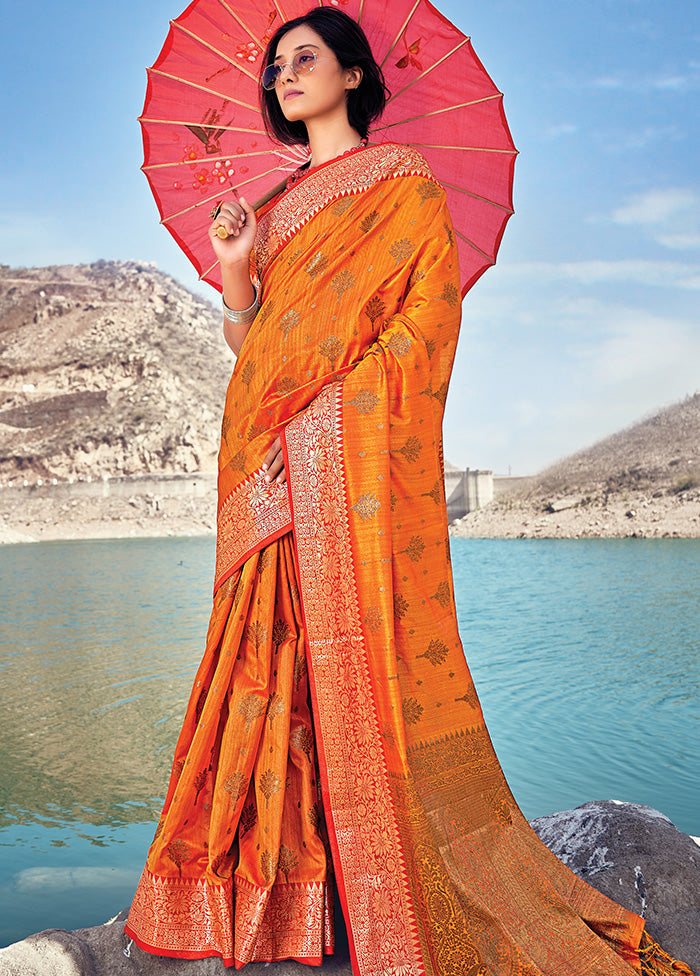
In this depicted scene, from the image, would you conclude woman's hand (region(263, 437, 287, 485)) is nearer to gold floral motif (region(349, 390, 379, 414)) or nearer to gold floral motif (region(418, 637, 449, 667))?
gold floral motif (region(349, 390, 379, 414))

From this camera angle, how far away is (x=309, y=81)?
72.2 inches

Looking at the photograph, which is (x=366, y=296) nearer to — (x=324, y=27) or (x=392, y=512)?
(x=392, y=512)

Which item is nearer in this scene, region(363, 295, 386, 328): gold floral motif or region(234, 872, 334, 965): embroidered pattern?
region(234, 872, 334, 965): embroidered pattern

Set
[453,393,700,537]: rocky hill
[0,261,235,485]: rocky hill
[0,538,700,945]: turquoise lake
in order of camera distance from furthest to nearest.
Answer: [0,261,235,485]: rocky hill → [453,393,700,537]: rocky hill → [0,538,700,945]: turquoise lake

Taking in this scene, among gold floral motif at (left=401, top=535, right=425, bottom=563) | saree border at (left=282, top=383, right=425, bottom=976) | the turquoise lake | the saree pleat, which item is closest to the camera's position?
saree border at (left=282, top=383, right=425, bottom=976)

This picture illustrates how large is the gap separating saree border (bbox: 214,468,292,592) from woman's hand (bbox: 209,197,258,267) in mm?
553

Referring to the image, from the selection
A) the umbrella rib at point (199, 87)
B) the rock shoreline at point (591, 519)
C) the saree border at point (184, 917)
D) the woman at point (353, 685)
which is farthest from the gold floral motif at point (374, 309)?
the rock shoreline at point (591, 519)

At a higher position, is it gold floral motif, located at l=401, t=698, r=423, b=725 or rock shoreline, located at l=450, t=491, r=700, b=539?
rock shoreline, located at l=450, t=491, r=700, b=539

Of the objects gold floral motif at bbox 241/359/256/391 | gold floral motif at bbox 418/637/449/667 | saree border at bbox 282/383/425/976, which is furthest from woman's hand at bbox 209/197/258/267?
gold floral motif at bbox 418/637/449/667

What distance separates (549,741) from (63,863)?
10.5 feet

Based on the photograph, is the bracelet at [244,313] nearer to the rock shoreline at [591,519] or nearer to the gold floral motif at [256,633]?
the gold floral motif at [256,633]

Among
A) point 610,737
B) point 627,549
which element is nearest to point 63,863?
point 610,737

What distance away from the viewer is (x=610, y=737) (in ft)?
17.0

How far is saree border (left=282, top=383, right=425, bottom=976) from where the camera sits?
4.63 feet
